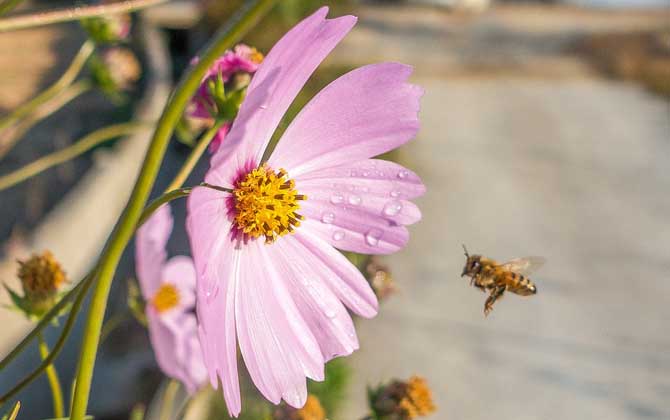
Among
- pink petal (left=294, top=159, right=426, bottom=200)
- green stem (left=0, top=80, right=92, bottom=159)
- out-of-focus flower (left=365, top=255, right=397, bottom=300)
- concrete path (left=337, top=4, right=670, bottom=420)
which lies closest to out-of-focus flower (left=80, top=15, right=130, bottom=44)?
green stem (left=0, top=80, right=92, bottom=159)

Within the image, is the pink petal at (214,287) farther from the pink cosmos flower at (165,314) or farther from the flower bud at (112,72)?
the flower bud at (112,72)

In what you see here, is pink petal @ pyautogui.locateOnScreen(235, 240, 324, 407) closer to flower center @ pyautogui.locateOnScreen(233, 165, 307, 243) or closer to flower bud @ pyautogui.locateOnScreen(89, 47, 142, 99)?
flower center @ pyautogui.locateOnScreen(233, 165, 307, 243)

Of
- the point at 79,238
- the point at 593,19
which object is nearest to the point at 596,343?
the point at 79,238

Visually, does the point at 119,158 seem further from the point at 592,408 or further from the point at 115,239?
the point at 115,239

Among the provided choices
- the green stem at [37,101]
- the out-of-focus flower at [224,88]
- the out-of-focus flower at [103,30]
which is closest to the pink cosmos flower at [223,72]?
the out-of-focus flower at [224,88]

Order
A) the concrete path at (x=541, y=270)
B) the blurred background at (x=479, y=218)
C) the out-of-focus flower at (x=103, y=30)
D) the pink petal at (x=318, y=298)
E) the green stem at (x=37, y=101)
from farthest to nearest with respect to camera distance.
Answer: the concrete path at (x=541, y=270) → the blurred background at (x=479, y=218) → the out-of-focus flower at (x=103, y=30) → the green stem at (x=37, y=101) → the pink petal at (x=318, y=298)

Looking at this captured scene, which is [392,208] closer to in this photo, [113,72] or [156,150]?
[156,150]

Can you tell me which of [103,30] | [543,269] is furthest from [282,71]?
[543,269]
